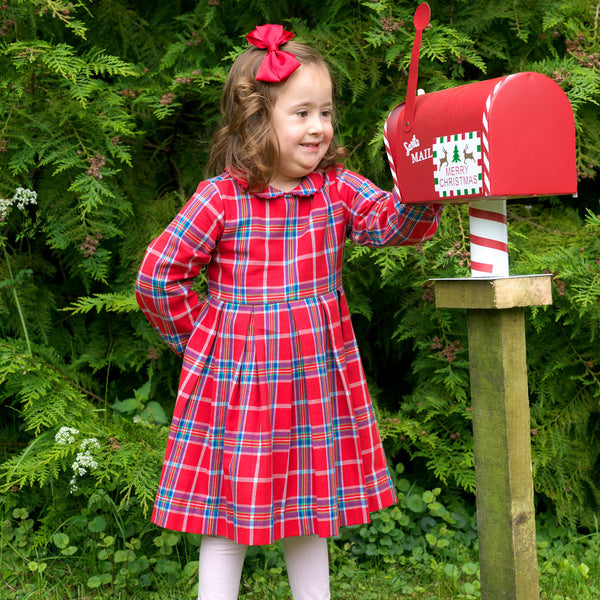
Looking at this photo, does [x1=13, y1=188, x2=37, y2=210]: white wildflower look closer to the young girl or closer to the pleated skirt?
the young girl

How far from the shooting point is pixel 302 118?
2.12 metres

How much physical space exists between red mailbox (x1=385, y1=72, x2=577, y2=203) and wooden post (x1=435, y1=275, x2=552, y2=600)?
24 cm

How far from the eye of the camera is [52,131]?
9.48 feet

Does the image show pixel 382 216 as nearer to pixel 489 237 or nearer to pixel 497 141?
pixel 489 237

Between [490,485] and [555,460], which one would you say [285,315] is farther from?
[555,460]

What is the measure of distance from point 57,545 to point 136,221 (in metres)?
1.30

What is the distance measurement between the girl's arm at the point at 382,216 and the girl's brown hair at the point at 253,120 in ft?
0.82

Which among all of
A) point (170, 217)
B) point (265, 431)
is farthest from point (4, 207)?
point (265, 431)

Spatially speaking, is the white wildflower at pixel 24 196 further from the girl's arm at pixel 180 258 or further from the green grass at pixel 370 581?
the green grass at pixel 370 581

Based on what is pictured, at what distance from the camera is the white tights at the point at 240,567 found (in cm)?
221

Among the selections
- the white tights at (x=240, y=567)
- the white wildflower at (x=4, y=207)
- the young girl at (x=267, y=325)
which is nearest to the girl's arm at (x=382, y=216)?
the young girl at (x=267, y=325)

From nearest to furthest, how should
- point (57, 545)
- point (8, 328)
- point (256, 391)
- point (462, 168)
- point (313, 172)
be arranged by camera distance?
point (462, 168)
point (256, 391)
point (313, 172)
point (57, 545)
point (8, 328)

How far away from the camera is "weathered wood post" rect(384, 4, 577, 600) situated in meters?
1.70

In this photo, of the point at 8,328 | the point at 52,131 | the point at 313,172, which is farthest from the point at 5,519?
the point at 313,172
